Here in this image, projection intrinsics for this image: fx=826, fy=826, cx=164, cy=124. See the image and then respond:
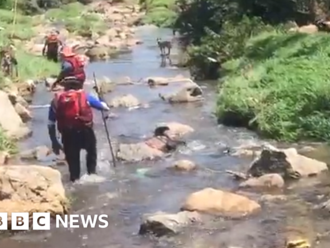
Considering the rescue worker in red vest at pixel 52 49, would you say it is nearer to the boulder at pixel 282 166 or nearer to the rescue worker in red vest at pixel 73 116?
the rescue worker in red vest at pixel 73 116

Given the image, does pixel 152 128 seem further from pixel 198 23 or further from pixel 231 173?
pixel 198 23

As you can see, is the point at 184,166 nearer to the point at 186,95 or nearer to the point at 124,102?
the point at 124,102

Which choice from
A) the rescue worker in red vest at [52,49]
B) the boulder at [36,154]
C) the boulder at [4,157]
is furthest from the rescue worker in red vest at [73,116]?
the rescue worker in red vest at [52,49]

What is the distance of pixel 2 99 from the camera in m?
15.2

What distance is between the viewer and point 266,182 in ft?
33.4

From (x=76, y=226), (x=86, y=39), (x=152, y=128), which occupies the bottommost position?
(x=86, y=39)

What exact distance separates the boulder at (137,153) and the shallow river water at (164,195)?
226mm

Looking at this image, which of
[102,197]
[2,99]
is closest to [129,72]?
[2,99]

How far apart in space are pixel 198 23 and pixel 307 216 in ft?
62.6

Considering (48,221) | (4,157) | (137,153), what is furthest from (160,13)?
(48,221)

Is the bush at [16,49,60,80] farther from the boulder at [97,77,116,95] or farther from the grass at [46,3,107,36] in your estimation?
the grass at [46,3,107,36]

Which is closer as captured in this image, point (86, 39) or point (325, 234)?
point (325, 234)

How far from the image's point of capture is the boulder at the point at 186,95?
57.4 ft

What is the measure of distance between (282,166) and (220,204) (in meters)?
1.82
